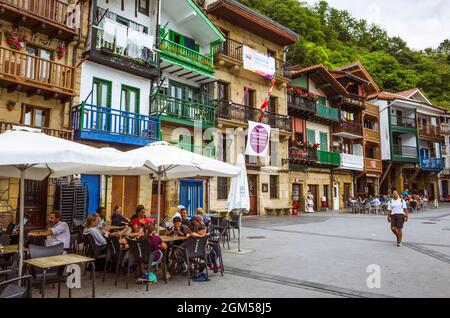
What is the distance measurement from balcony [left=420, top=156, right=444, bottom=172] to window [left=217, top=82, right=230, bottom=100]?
1104 inches

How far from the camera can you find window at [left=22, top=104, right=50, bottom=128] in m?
13.2

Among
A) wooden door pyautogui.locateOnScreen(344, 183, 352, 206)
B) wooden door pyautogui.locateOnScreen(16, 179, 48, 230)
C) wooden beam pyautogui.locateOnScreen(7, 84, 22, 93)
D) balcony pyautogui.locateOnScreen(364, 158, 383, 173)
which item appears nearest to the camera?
wooden beam pyautogui.locateOnScreen(7, 84, 22, 93)

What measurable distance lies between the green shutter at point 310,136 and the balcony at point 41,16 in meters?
20.4

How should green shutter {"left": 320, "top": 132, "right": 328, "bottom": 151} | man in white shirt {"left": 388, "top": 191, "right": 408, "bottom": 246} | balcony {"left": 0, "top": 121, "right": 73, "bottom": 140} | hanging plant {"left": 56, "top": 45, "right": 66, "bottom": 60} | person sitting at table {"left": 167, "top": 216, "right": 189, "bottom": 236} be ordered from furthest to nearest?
1. green shutter {"left": 320, "top": 132, "right": 328, "bottom": 151}
2. hanging plant {"left": 56, "top": 45, "right": 66, "bottom": 60}
3. balcony {"left": 0, "top": 121, "right": 73, "bottom": 140}
4. man in white shirt {"left": 388, "top": 191, "right": 408, "bottom": 246}
5. person sitting at table {"left": 167, "top": 216, "right": 189, "bottom": 236}

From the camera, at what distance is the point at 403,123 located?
3906 cm

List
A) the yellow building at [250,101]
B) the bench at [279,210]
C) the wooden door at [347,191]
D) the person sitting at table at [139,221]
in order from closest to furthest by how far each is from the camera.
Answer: the person sitting at table at [139,221] < the yellow building at [250,101] < the bench at [279,210] < the wooden door at [347,191]

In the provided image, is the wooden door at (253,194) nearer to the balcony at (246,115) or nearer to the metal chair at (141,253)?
the balcony at (246,115)

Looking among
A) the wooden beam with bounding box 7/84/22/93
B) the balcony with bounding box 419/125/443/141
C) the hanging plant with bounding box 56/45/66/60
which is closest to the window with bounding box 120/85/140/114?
the hanging plant with bounding box 56/45/66/60

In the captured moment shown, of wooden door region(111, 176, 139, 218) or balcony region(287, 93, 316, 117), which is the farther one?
balcony region(287, 93, 316, 117)

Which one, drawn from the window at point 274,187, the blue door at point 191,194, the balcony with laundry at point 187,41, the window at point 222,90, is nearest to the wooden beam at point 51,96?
the balcony with laundry at point 187,41

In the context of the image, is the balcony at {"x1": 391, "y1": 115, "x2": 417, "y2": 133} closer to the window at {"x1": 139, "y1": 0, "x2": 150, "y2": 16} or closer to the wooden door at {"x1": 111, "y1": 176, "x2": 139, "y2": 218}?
the window at {"x1": 139, "y1": 0, "x2": 150, "y2": 16}

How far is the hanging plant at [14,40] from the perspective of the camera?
12.7 metres

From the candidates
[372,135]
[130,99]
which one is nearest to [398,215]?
[130,99]
